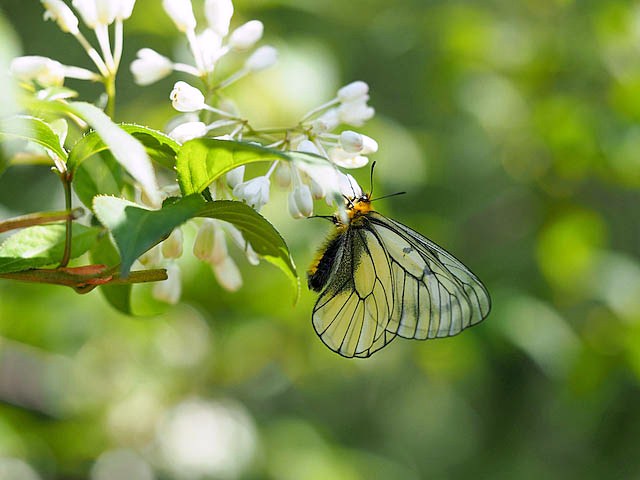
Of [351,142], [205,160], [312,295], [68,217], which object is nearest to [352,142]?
[351,142]

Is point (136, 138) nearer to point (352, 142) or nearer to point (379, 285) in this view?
point (352, 142)

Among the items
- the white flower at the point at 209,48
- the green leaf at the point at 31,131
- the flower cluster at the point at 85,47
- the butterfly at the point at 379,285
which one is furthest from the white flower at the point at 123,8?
the butterfly at the point at 379,285

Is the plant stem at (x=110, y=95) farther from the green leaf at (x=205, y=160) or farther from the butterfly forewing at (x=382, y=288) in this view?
the butterfly forewing at (x=382, y=288)

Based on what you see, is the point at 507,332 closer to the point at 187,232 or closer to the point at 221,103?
the point at 187,232

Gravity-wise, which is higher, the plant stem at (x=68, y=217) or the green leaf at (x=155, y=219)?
the green leaf at (x=155, y=219)

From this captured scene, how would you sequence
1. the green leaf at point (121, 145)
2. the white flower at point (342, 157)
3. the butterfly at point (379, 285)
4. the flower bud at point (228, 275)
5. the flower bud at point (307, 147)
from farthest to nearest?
the butterfly at point (379, 285), the flower bud at point (228, 275), the white flower at point (342, 157), the flower bud at point (307, 147), the green leaf at point (121, 145)

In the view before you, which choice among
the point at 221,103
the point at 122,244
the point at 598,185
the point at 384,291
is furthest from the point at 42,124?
the point at 598,185
